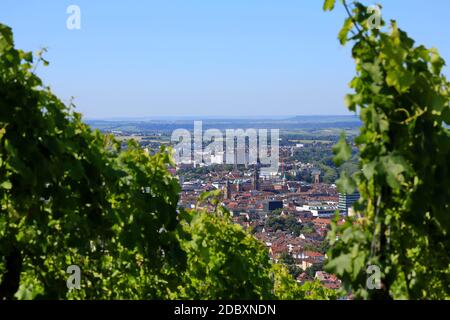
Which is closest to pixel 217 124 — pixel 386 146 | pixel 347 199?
pixel 347 199

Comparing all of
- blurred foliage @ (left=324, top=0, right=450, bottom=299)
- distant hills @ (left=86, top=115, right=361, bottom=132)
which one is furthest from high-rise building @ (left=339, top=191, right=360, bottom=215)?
distant hills @ (left=86, top=115, right=361, bottom=132)

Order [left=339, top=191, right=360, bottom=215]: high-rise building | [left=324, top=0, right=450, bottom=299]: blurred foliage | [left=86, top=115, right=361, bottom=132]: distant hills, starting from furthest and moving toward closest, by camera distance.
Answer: [left=86, top=115, right=361, bottom=132]: distant hills, [left=339, top=191, right=360, bottom=215]: high-rise building, [left=324, top=0, right=450, bottom=299]: blurred foliage

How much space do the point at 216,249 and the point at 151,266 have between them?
3.94 feet

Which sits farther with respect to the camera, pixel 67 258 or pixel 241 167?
pixel 241 167

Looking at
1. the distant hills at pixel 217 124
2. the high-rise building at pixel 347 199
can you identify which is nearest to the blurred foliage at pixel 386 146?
the high-rise building at pixel 347 199

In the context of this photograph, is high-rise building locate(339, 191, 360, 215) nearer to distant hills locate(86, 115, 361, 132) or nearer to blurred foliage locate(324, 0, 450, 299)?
blurred foliage locate(324, 0, 450, 299)

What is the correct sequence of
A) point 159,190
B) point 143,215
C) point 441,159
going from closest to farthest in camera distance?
1. point 441,159
2. point 143,215
3. point 159,190

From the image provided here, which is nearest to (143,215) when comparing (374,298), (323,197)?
(374,298)

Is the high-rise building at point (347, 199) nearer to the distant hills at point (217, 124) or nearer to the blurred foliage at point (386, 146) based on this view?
the blurred foliage at point (386, 146)

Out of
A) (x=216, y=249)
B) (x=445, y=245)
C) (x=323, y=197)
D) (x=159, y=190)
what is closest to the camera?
(x=445, y=245)

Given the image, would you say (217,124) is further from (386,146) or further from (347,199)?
(386,146)

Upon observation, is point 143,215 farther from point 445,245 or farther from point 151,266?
point 445,245

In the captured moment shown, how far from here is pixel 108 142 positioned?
192 inches

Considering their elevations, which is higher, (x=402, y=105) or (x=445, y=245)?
(x=402, y=105)
